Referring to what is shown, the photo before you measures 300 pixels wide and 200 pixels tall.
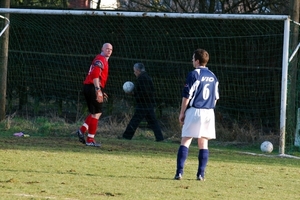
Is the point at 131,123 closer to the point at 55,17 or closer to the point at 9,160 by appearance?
the point at 55,17

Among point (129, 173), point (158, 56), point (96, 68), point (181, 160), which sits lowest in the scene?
point (129, 173)

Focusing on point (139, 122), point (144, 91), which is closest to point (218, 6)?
point (144, 91)

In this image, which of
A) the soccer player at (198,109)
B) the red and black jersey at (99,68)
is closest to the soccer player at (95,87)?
the red and black jersey at (99,68)

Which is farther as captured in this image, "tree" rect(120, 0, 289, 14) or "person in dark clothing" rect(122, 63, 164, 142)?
"tree" rect(120, 0, 289, 14)

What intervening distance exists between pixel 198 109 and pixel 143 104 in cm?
772

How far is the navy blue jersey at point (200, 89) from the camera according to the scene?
995cm

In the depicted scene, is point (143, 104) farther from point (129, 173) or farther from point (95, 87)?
point (129, 173)

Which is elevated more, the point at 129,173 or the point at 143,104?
the point at 143,104

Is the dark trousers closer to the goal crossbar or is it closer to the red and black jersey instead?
the goal crossbar

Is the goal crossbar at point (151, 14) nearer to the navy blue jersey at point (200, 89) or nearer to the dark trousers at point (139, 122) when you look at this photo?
the dark trousers at point (139, 122)

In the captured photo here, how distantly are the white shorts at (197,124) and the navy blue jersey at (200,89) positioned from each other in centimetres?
8

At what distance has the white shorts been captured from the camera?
9.97 m

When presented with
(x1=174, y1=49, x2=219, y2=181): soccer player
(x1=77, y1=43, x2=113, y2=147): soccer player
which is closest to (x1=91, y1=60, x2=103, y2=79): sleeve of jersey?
(x1=77, y1=43, x2=113, y2=147): soccer player

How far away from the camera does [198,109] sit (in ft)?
32.9
